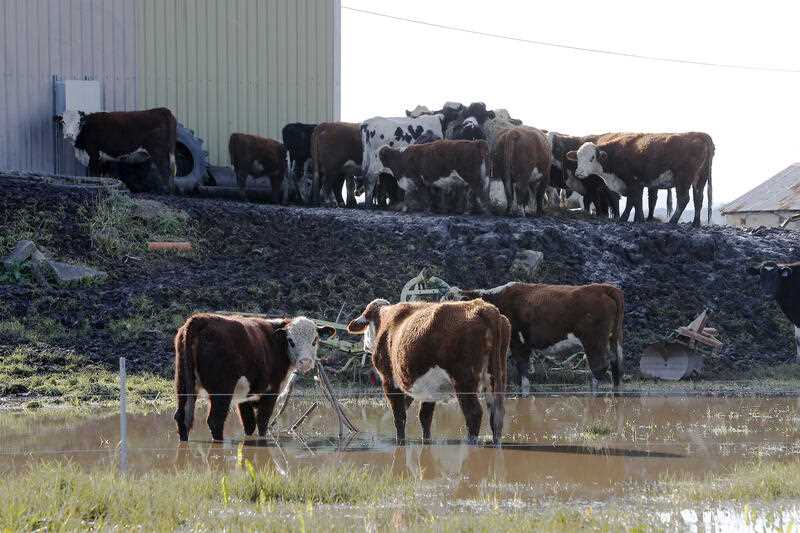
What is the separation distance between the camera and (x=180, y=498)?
977 cm

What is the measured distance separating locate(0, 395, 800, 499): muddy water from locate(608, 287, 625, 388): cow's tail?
3.37 ft

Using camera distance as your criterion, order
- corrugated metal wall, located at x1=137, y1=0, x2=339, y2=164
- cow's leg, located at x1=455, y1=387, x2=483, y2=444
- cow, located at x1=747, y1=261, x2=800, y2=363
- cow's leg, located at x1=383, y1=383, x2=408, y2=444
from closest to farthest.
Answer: cow's leg, located at x1=455, y1=387, x2=483, y2=444 < cow's leg, located at x1=383, y1=383, x2=408, y2=444 < cow, located at x1=747, y1=261, x2=800, y2=363 < corrugated metal wall, located at x1=137, y1=0, x2=339, y2=164

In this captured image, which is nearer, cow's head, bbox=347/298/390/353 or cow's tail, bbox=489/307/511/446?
cow's tail, bbox=489/307/511/446

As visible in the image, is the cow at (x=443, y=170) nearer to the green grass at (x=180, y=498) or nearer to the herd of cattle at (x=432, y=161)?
the herd of cattle at (x=432, y=161)

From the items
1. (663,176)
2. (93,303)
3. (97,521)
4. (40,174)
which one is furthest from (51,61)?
(97,521)

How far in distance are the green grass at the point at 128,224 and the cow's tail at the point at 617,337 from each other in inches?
322

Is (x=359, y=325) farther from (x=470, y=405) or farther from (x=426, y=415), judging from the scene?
(x=470, y=405)

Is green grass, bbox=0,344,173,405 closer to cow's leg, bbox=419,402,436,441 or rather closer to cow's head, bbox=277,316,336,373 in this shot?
cow's head, bbox=277,316,336,373

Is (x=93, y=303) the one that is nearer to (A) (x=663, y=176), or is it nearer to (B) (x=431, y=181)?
(B) (x=431, y=181)

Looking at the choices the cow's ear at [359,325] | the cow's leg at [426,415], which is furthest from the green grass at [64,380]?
the cow's leg at [426,415]

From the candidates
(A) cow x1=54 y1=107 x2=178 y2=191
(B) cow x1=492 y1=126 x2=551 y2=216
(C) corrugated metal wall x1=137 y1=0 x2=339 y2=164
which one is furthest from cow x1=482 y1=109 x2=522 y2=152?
(A) cow x1=54 y1=107 x2=178 y2=191

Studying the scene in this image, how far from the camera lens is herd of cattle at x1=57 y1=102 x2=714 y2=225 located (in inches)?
1056

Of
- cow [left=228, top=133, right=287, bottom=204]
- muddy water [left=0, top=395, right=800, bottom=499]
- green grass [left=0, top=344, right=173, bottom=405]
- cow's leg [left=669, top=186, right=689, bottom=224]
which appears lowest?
green grass [left=0, top=344, right=173, bottom=405]

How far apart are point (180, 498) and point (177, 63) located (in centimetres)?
2150
